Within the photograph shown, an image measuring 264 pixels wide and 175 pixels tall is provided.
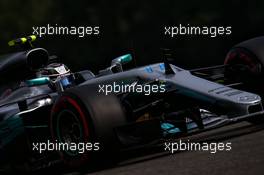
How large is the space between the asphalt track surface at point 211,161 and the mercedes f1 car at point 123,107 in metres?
0.20

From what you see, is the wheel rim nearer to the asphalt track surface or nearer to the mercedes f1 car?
the mercedes f1 car

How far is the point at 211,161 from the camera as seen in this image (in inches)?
215

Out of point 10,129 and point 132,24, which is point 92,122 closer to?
point 10,129

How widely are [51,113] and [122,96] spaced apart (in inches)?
28.2

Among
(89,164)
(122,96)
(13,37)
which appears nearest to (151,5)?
(13,37)

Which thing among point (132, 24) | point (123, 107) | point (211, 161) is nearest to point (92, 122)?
point (123, 107)

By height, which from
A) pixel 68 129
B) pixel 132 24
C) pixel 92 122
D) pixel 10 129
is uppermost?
pixel 132 24

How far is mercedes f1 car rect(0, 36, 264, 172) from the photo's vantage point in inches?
237

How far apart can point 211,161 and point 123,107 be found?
1.22 metres

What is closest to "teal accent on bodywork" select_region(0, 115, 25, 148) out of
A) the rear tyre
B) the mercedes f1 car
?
the mercedes f1 car

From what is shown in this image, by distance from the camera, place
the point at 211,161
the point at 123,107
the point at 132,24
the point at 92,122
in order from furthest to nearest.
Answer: the point at 132,24 → the point at 123,107 → the point at 92,122 → the point at 211,161

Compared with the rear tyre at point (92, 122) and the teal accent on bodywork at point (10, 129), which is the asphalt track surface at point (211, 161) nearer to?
the rear tyre at point (92, 122)

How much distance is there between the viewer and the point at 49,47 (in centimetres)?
1044

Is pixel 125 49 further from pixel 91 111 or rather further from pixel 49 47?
pixel 91 111
